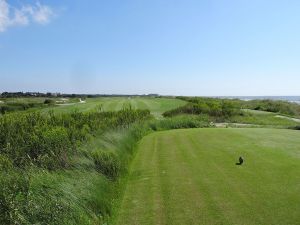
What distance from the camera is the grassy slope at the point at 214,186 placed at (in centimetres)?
771

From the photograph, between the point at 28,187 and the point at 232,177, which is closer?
the point at 28,187

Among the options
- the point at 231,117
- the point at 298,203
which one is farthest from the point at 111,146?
the point at 231,117

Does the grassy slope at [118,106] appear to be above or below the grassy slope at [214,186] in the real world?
below

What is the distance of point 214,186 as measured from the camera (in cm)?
982

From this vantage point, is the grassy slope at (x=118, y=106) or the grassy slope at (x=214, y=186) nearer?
the grassy slope at (x=214, y=186)

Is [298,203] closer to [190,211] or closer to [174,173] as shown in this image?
[190,211]

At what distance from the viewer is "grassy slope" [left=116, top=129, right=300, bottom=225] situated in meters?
7.71

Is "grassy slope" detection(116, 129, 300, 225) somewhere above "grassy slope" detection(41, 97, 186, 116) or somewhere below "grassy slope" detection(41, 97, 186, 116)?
above

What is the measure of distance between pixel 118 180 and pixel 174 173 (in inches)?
80.4

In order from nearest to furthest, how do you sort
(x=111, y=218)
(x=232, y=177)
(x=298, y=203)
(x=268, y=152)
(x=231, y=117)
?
(x=111, y=218), (x=298, y=203), (x=232, y=177), (x=268, y=152), (x=231, y=117)

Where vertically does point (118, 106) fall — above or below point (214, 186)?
below

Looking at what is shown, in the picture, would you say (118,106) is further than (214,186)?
Yes

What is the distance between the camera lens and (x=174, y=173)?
37.5 ft

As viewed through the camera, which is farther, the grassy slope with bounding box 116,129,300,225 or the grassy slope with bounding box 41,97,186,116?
the grassy slope with bounding box 41,97,186,116
